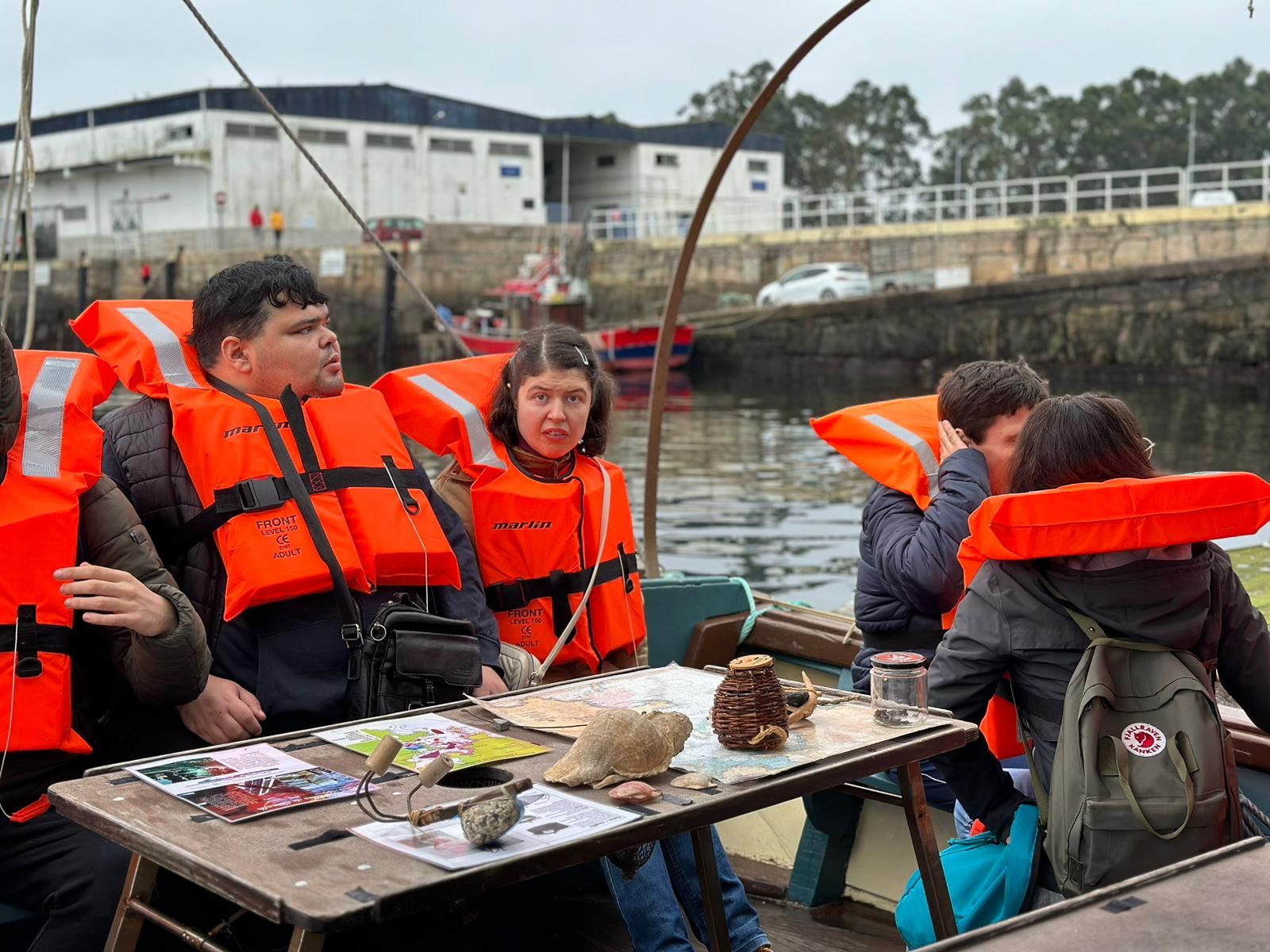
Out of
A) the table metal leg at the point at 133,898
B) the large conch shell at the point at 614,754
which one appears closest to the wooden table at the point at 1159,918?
the large conch shell at the point at 614,754

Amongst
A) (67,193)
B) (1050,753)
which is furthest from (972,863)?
(67,193)

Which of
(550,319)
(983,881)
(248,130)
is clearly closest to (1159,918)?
(983,881)

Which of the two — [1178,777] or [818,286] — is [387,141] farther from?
[1178,777]

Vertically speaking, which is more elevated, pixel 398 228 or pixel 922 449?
pixel 398 228

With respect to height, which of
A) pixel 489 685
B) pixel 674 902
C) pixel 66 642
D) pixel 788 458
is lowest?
pixel 788 458

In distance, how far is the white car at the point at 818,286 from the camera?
29.2 m

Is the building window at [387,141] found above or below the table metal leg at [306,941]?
above

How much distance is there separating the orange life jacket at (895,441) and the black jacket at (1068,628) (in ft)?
2.82

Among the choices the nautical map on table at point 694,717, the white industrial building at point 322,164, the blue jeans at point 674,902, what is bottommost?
the blue jeans at point 674,902

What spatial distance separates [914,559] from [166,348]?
1684 mm

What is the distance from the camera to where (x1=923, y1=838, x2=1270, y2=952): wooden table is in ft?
5.13

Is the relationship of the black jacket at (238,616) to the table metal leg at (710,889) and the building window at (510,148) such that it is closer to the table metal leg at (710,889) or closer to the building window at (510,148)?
the table metal leg at (710,889)

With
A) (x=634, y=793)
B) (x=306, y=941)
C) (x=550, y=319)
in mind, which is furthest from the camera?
(x=550, y=319)

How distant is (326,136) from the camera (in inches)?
1478
